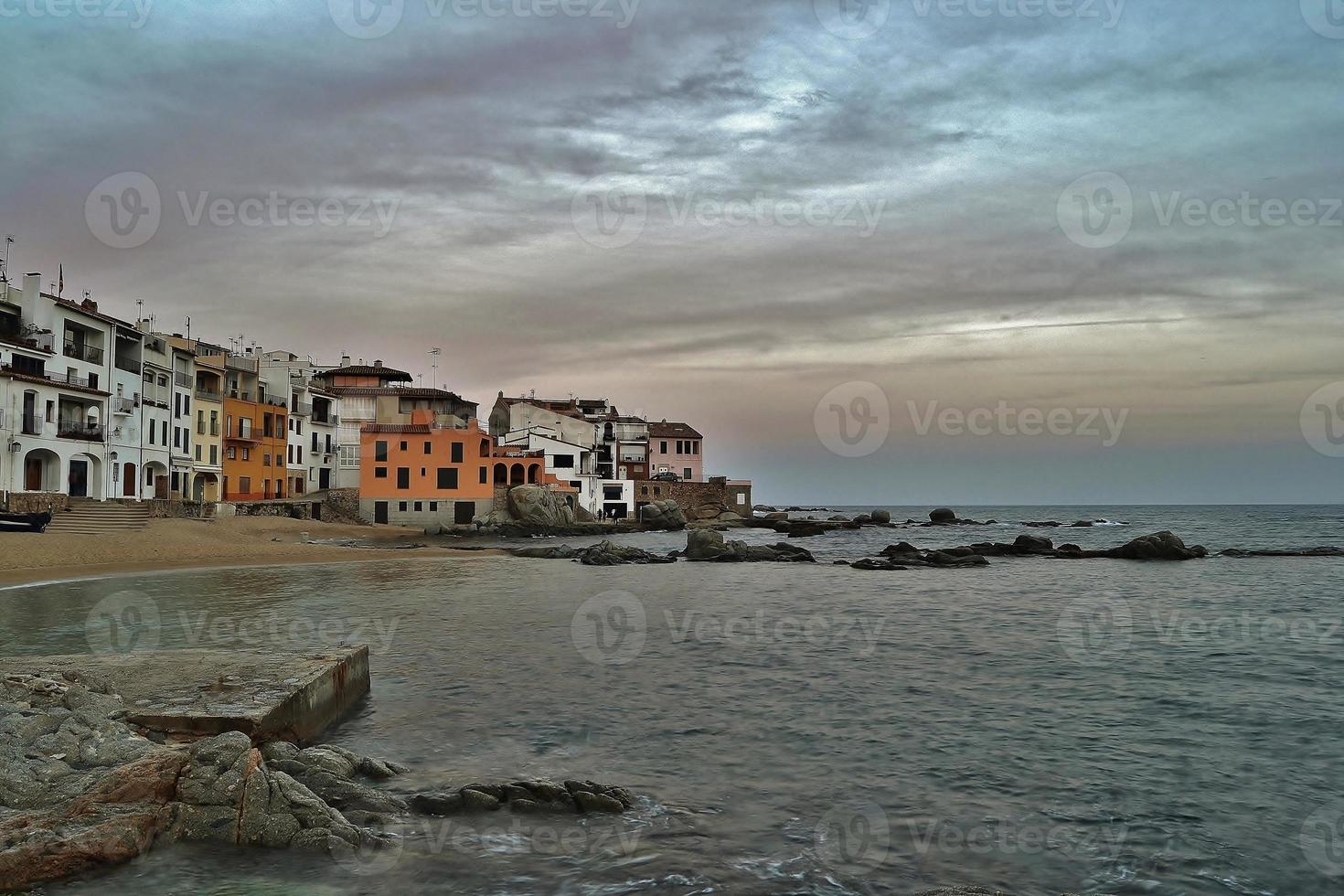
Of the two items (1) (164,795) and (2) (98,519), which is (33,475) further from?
(1) (164,795)

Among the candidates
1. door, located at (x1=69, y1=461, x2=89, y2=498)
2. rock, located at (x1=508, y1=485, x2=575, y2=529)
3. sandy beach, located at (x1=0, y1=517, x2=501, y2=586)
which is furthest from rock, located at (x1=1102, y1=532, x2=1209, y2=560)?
door, located at (x1=69, y1=461, x2=89, y2=498)

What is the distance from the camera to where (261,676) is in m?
12.2

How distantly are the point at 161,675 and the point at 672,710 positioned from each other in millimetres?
7604

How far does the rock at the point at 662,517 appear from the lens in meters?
99.6

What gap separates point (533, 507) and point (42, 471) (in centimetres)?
4087

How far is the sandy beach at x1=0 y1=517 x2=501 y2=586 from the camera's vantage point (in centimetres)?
3447

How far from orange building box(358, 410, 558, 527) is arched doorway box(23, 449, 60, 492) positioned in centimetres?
3105

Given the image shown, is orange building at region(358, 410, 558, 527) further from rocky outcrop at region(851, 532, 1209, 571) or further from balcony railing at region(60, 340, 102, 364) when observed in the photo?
rocky outcrop at region(851, 532, 1209, 571)

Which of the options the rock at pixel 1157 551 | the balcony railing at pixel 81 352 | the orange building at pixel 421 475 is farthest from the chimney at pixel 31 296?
the rock at pixel 1157 551

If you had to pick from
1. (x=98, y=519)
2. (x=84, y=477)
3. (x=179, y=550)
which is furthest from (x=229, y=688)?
(x=84, y=477)

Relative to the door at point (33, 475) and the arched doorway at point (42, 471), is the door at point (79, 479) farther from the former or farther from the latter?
the door at point (33, 475)

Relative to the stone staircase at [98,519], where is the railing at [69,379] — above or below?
above

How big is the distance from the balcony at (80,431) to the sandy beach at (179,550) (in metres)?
6.23

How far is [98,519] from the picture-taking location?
1762 inches
